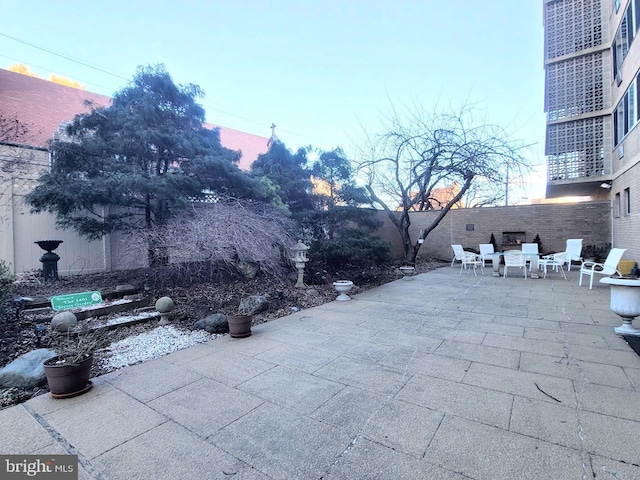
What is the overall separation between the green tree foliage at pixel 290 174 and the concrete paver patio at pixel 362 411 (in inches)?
176

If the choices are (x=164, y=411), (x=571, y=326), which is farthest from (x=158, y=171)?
(x=571, y=326)

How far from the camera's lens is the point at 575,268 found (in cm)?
1000

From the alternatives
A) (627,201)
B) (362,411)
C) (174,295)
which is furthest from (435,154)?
(362,411)

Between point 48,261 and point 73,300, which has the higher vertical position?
point 48,261

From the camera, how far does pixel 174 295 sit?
17.4 feet

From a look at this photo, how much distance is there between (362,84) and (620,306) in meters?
9.19

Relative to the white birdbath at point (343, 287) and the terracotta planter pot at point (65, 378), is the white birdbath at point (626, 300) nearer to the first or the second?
the white birdbath at point (343, 287)

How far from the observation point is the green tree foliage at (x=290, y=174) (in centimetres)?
771

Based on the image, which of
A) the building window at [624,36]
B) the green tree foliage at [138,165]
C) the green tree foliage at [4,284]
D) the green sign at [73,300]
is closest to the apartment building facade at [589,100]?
the building window at [624,36]

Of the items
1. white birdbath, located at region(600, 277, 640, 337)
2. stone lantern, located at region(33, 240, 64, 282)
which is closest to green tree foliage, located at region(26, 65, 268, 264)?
stone lantern, located at region(33, 240, 64, 282)

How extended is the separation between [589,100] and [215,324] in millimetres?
12837

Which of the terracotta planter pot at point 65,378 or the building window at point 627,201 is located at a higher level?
the building window at point 627,201

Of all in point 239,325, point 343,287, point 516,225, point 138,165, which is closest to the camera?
point 239,325

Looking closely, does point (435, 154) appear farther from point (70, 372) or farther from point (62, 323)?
point (70, 372)
